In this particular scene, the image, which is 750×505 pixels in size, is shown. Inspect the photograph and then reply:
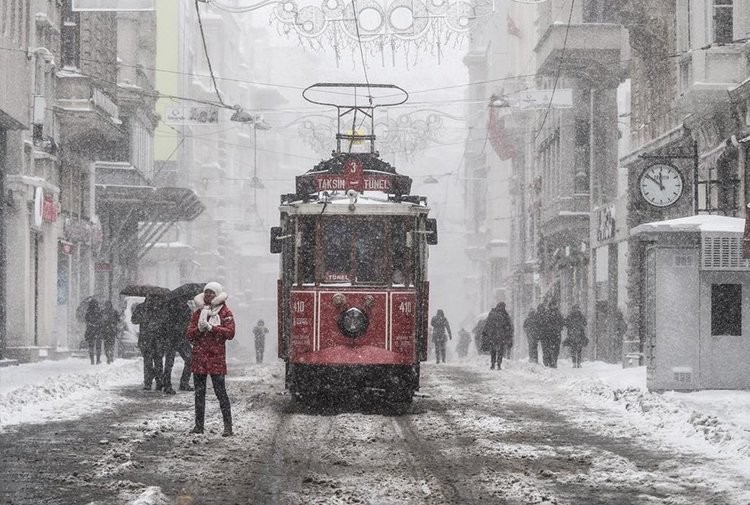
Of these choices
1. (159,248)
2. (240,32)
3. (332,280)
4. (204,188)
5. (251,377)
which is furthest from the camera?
(240,32)

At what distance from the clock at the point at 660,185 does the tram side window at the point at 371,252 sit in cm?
1217

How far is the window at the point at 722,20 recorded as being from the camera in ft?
99.9

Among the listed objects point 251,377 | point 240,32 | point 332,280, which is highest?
point 240,32

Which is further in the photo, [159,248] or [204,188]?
[204,188]

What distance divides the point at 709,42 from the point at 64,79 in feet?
55.6

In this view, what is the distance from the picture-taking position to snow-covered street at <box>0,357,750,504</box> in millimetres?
10914

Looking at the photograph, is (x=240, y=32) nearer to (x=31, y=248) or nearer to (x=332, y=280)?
(x=31, y=248)

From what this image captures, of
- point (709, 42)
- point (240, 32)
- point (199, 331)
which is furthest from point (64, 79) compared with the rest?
point (240, 32)

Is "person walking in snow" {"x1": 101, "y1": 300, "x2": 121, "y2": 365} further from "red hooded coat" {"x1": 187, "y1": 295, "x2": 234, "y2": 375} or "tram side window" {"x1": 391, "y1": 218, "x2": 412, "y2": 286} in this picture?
"red hooded coat" {"x1": 187, "y1": 295, "x2": 234, "y2": 375}

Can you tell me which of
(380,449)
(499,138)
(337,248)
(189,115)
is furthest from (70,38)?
(380,449)

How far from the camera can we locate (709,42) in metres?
30.2

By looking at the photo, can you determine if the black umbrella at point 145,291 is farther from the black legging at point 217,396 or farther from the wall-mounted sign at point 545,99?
the wall-mounted sign at point 545,99

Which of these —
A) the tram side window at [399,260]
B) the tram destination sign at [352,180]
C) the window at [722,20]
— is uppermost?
the window at [722,20]

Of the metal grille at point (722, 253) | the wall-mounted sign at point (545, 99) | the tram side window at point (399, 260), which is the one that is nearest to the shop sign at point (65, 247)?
the wall-mounted sign at point (545, 99)
